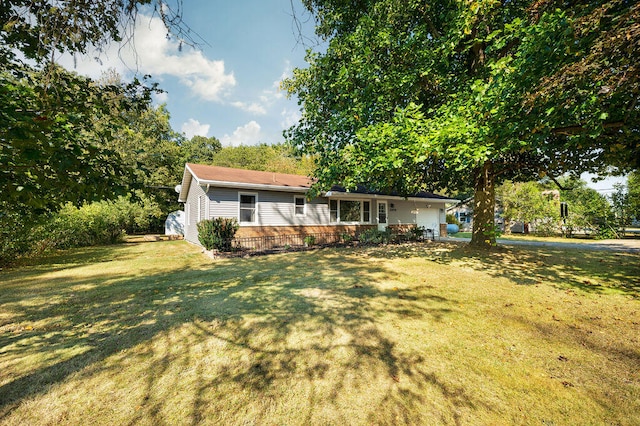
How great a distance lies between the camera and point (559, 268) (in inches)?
320

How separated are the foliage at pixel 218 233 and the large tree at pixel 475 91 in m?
4.99

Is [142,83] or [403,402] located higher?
[142,83]

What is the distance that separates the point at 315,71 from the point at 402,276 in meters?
9.17

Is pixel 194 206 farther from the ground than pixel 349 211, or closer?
farther from the ground

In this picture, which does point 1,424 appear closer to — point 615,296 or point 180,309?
point 180,309

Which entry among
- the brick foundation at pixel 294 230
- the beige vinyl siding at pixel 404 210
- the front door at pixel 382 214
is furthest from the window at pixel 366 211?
the beige vinyl siding at pixel 404 210

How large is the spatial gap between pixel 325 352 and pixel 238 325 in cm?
163

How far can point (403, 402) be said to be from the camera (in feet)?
8.04

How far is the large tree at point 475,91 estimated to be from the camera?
171 inches

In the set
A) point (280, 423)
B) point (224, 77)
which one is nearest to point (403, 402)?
point (280, 423)

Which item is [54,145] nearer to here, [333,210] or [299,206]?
[299,206]

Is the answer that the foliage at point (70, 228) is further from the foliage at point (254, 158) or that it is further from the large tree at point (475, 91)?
the foliage at point (254, 158)

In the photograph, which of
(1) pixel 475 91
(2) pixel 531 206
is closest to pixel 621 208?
(2) pixel 531 206

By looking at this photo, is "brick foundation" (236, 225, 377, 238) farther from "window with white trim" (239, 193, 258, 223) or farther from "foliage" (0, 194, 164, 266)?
"foliage" (0, 194, 164, 266)
